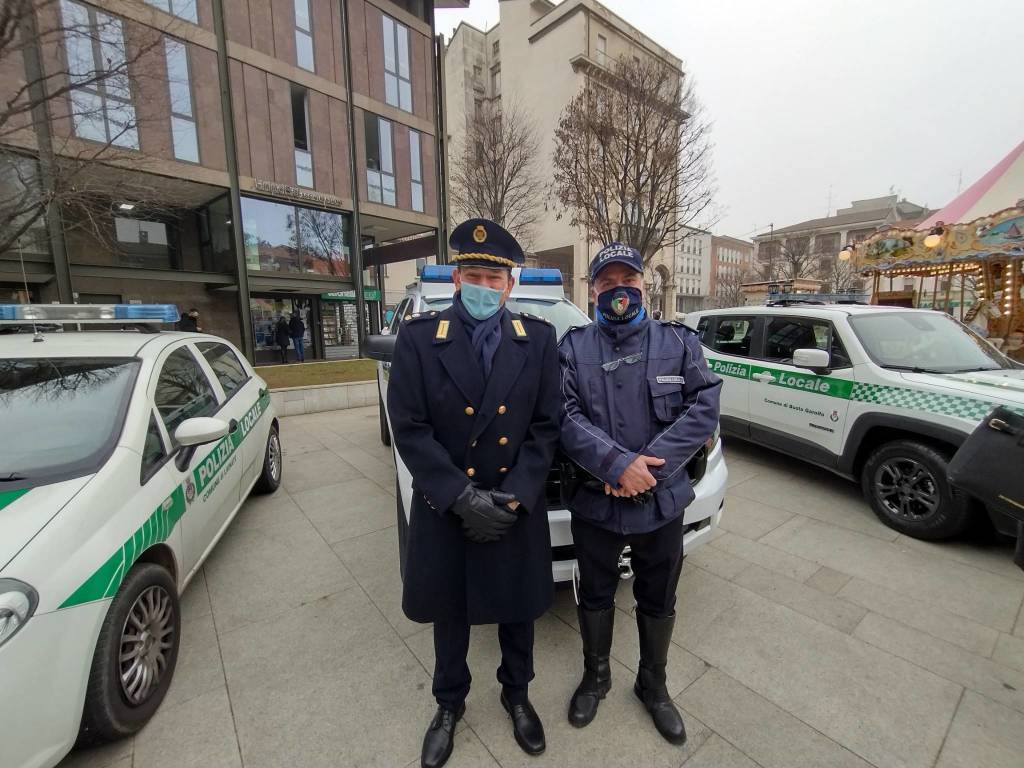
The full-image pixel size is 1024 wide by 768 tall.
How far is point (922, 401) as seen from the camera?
3402 millimetres

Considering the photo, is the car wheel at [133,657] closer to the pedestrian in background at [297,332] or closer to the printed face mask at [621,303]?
the printed face mask at [621,303]

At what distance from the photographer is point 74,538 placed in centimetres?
169

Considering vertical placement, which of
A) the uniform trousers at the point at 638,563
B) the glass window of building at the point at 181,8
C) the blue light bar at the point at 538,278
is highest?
the glass window of building at the point at 181,8

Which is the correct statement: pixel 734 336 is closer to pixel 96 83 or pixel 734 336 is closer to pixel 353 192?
pixel 96 83

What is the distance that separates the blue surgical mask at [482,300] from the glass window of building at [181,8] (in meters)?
16.7

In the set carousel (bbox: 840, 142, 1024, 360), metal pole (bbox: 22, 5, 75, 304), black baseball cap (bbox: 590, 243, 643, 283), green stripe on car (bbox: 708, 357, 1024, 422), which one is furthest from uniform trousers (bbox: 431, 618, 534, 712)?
carousel (bbox: 840, 142, 1024, 360)

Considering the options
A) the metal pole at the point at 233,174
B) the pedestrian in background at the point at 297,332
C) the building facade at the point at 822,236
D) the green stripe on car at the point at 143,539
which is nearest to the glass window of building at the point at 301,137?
the metal pole at the point at 233,174

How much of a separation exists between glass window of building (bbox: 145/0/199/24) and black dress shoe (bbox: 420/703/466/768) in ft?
57.9

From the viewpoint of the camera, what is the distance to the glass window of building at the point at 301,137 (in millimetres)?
15266

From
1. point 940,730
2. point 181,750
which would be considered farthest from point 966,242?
point 181,750

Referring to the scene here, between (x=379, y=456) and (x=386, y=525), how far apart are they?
1925mm

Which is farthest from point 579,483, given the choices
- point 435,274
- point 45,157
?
point 45,157

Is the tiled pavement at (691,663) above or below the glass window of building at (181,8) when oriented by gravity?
below

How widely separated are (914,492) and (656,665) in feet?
9.60
